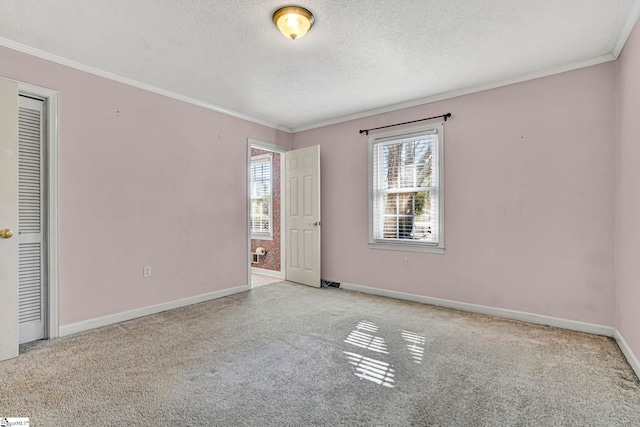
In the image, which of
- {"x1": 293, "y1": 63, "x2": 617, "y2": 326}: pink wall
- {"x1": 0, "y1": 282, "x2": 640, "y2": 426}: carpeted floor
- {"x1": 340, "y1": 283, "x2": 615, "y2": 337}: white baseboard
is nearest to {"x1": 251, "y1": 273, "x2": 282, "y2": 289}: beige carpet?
{"x1": 340, "y1": 283, "x2": 615, "y2": 337}: white baseboard

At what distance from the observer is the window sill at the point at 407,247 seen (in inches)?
157

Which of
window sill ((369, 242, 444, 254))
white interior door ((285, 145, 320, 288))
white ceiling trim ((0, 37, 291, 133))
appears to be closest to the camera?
white ceiling trim ((0, 37, 291, 133))

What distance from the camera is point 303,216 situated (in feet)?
16.9

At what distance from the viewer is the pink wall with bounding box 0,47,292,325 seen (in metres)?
3.05

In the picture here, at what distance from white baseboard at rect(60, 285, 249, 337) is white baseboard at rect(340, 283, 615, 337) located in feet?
6.52

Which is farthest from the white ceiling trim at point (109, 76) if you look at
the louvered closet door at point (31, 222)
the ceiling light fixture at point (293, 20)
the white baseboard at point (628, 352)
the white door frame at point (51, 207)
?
the white baseboard at point (628, 352)

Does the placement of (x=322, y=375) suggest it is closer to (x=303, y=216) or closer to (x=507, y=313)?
(x=507, y=313)

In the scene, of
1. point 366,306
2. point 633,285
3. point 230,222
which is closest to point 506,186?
point 633,285

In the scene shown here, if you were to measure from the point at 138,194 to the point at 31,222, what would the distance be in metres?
0.92

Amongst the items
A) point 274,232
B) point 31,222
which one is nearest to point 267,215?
point 274,232

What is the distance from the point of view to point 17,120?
8.53ft

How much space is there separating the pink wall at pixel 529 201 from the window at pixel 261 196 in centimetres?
252

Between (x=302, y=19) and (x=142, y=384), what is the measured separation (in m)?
2.66

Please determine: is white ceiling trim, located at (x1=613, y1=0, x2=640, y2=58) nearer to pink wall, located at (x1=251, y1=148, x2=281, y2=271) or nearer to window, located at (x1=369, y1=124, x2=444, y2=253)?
window, located at (x1=369, y1=124, x2=444, y2=253)
